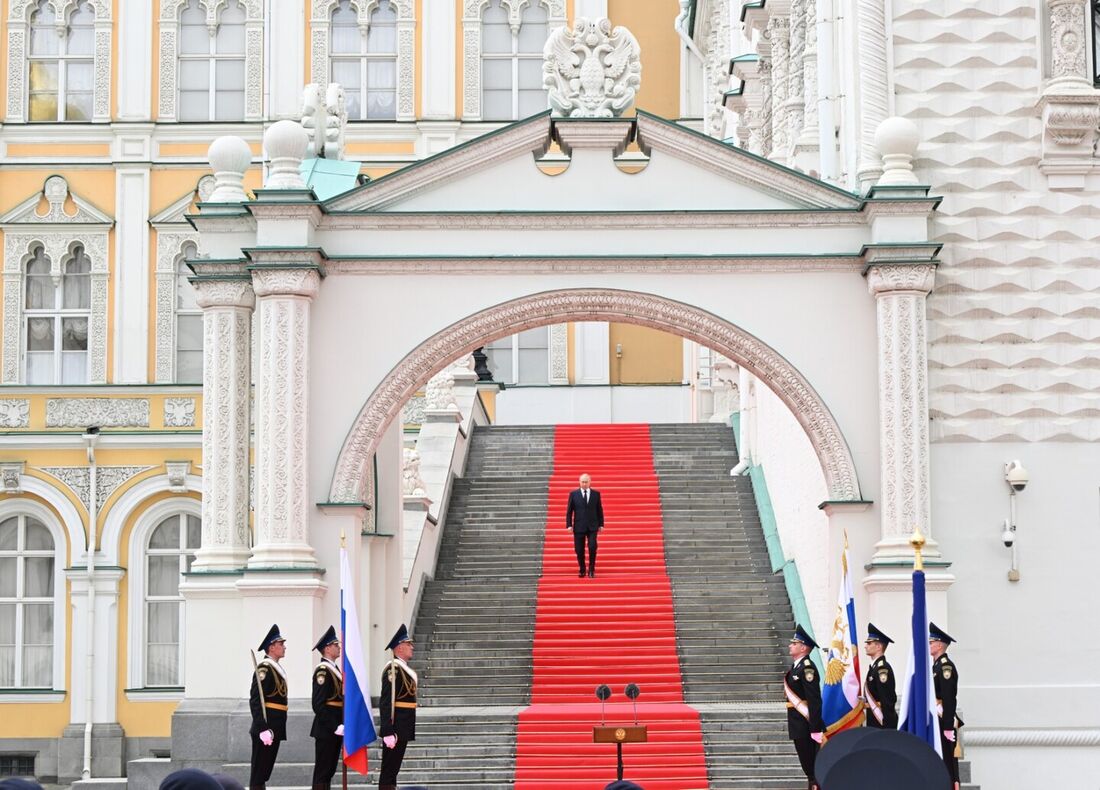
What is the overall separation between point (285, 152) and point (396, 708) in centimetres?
597

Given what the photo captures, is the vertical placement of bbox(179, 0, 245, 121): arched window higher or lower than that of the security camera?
higher

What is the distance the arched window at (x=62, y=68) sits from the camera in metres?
44.2

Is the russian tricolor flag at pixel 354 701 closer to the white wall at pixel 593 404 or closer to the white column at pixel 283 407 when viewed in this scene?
the white column at pixel 283 407

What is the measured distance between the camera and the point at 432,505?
95.6ft

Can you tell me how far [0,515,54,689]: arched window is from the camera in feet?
120

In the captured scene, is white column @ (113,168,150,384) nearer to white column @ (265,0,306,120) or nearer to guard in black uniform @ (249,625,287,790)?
white column @ (265,0,306,120)

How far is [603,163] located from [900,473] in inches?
170

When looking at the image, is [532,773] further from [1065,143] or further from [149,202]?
[149,202]

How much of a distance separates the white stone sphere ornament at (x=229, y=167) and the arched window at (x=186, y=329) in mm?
20797

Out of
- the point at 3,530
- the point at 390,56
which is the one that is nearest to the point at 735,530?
the point at 3,530

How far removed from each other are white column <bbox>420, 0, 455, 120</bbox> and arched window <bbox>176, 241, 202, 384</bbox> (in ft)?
19.1

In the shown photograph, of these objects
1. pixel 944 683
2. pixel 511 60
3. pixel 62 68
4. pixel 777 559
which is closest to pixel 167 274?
pixel 62 68

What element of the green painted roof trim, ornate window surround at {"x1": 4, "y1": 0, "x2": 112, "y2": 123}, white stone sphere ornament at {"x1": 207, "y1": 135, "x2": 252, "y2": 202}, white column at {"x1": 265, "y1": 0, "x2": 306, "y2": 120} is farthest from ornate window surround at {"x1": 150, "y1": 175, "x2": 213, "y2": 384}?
white stone sphere ornament at {"x1": 207, "y1": 135, "x2": 252, "y2": 202}

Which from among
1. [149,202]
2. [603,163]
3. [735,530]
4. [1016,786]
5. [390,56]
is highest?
[390,56]
